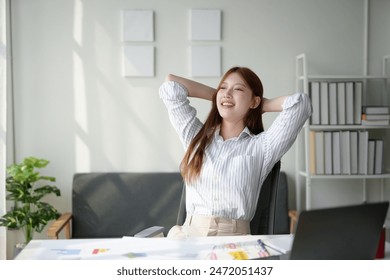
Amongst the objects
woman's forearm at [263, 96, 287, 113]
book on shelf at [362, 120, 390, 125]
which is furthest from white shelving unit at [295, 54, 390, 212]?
woman's forearm at [263, 96, 287, 113]

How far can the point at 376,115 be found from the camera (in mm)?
2957

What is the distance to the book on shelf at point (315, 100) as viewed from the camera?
2934 millimetres

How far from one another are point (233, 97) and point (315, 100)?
3.82 feet

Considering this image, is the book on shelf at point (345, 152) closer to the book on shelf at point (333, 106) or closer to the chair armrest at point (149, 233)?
the book on shelf at point (333, 106)

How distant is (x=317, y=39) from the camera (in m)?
2.98

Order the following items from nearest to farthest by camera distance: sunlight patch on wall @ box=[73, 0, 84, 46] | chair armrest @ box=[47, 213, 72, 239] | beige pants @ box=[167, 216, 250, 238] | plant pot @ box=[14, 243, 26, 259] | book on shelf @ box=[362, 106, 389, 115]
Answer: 1. beige pants @ box=[167, 216, 250, 238]
2. chair armrest @ box=[47, 213, 72, 239]
3. plant pot @ box=[14, 243, 26, 259]
4. sunlight patch on wall @ box=[73, 0, 84, 46]
5. book on shelf @ box=[362, 106, 389, 115]

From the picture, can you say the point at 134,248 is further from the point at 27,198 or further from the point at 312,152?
the point at 312,152

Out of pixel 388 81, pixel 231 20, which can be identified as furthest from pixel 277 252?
pixel 388 81

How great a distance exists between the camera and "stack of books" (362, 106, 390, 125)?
2.95 metres

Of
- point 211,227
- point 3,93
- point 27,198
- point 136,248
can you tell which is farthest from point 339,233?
point 27,198

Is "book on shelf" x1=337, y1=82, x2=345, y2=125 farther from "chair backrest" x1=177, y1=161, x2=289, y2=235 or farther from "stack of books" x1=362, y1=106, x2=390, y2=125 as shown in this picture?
"chair backrest" x1=177, y1=161, x2=289, y2=235

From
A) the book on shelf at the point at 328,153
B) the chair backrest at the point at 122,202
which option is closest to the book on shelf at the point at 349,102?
the book on shelf at the point at 328,153

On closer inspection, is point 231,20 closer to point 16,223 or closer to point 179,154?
point 179,154

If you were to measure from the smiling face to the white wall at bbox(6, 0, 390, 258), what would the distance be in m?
1.07
